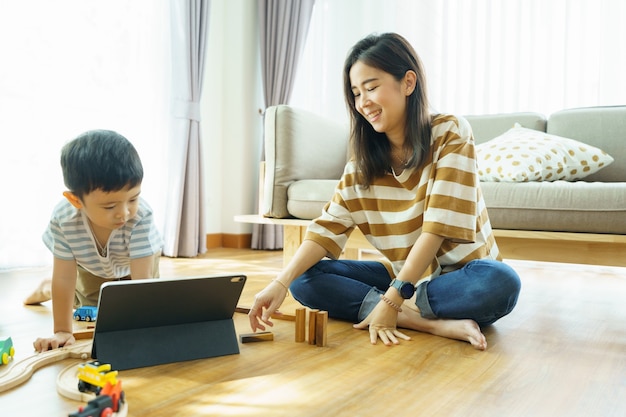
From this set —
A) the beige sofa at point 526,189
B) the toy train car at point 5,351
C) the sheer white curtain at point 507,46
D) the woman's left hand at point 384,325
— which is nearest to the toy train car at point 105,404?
the toy train car at point 5,351

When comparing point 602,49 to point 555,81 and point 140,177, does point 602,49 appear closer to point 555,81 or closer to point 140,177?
point 555,81

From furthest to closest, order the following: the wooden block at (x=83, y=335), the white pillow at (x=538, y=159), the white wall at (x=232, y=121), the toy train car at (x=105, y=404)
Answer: the white wall at (x=232, y=121), the white pillow at (x=538, y=159), the wooden block at (x=83, y=335), the toy train car at (x=105, y=404)

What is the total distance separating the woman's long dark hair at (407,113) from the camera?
1.35 m

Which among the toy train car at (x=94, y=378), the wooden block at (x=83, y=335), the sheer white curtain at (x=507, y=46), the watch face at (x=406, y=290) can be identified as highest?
the sheer white curtain at (x=507, y=46)

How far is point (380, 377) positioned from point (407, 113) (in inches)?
26.0

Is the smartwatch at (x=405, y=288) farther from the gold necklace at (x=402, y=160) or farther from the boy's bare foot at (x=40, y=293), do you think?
the boy's bare foot at (x=40, y=293)

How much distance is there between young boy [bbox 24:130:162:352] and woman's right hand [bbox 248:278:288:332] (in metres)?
0.29

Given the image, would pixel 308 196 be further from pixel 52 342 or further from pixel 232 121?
pixel 232 121

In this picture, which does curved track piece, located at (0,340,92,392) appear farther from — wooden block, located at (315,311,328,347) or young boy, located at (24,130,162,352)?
wooden block, located at (315,311,328,347)

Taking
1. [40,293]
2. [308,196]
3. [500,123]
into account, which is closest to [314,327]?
[40,293]

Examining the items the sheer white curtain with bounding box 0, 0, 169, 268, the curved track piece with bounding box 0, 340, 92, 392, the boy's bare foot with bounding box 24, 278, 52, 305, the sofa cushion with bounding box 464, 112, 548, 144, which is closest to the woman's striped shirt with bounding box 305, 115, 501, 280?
the curved track piece with bounding box 0, 340, 92, 392

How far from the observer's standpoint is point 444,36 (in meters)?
3.31

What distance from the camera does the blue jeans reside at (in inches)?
50.3

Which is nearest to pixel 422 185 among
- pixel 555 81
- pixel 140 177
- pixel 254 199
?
pixel 140 177
